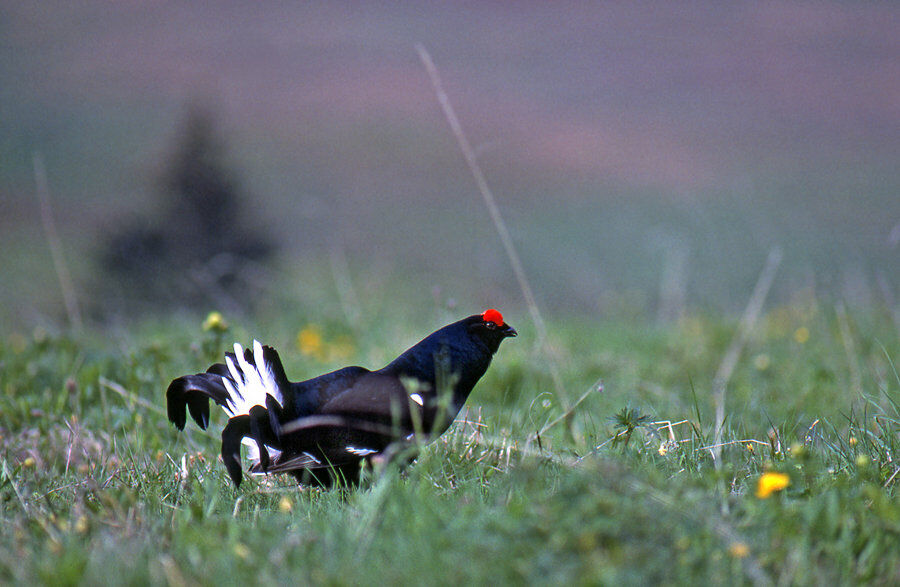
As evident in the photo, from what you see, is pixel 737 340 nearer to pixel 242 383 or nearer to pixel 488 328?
pixel 488 328

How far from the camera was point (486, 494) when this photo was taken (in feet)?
9.67

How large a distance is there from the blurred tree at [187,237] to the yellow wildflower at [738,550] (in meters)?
8.62

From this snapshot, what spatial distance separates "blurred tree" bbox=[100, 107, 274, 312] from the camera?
10734 millimetres

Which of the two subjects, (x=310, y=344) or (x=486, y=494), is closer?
(x=486, y=494)

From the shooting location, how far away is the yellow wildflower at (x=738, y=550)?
→ 204cm

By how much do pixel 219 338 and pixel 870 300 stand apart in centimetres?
535

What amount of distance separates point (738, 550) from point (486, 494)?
1.09m

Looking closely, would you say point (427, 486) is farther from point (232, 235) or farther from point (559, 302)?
point (232, 235)

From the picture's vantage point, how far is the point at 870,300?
686 cm

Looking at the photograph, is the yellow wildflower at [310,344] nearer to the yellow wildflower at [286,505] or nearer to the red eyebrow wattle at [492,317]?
the red eyebrow wattle at [492,317]

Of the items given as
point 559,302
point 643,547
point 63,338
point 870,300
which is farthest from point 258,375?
point 559,302

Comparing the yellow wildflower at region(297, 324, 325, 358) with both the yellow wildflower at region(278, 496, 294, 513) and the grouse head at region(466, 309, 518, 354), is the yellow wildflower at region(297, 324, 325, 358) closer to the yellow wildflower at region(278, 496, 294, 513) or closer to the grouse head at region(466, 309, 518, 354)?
the grouse head at region(466, 309, 518, 354)

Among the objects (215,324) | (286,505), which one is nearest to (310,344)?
(215,324)

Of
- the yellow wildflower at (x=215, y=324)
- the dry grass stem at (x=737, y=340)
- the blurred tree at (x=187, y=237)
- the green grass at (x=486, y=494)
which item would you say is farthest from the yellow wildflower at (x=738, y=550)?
the blurred tree at (x=187, y=237)
